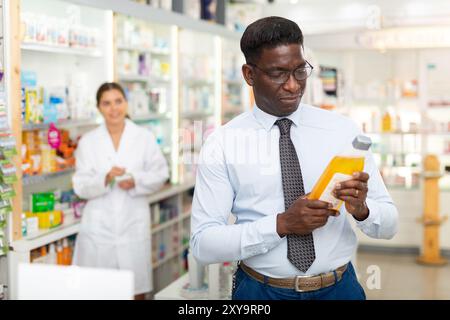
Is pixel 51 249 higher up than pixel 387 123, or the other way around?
pixel 387 123

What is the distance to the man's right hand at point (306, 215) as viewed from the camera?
5.94 feet

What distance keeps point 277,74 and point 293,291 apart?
26.7 inches

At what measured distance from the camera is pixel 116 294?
122cm

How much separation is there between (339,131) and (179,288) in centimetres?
165

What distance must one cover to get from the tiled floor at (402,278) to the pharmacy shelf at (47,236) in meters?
2.31

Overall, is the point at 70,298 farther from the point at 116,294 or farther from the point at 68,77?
the point at 68,77

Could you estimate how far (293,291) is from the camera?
2037mm

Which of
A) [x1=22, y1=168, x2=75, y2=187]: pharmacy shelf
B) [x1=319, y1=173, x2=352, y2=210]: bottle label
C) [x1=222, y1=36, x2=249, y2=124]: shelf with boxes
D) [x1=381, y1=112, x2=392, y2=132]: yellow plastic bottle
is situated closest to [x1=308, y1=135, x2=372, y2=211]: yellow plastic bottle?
[x1=319, y1=173, x2=352, y2=210]: bottle label

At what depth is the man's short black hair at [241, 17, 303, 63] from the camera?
6.38ft

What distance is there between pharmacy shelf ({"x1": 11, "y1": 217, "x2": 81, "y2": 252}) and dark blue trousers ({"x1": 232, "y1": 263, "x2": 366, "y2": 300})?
1885 mm

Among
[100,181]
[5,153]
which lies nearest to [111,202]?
[100,181]

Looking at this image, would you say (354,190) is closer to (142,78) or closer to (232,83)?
(142,78)

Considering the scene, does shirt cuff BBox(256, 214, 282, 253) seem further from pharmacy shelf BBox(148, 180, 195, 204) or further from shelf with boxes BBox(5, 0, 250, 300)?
pharmacy shelf BBox(148, 180, 195, 204)

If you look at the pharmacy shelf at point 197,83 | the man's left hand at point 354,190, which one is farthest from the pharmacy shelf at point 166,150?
the man's left hand at point 354,190
